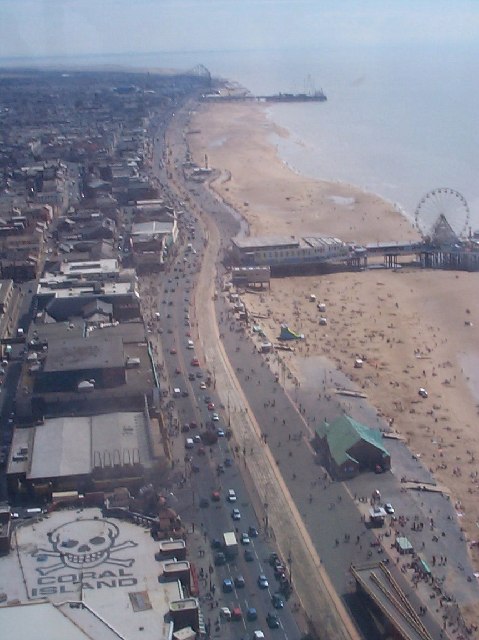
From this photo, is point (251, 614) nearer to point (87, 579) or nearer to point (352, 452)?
point (87, 579)

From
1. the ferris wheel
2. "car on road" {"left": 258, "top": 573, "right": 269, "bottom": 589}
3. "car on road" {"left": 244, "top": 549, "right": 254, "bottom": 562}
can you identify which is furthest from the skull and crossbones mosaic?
the ferris wheel

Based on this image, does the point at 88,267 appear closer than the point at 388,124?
Yes

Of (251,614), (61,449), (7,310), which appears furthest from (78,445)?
(7,310)

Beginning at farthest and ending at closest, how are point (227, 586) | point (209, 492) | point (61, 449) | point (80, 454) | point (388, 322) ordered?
point (388, 322) → point (61, 449) → point (80, 454) → point (209, 492) → point (227, 586)

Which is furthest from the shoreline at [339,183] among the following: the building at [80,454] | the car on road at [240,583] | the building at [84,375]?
the car on road at [240,583]

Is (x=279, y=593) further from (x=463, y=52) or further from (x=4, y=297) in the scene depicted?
(x=463, y=52)

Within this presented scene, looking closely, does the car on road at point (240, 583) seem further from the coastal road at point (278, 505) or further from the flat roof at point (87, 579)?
the flat roof at point (87, 579)

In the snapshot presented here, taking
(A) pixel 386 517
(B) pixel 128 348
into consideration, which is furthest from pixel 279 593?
(B) pixel 128 348
